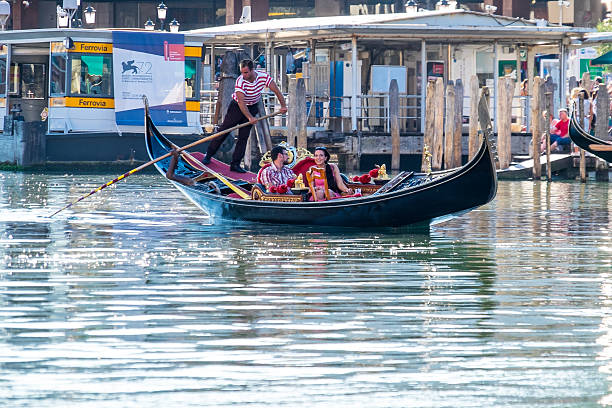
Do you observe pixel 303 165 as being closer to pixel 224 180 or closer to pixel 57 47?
pixel 224 180

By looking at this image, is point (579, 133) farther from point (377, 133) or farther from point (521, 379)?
point (521, 379)

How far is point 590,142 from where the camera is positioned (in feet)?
65.5

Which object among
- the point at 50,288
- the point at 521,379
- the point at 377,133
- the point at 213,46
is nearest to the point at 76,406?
the point at 521,379

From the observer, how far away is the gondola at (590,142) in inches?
782

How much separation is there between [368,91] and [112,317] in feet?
63.1

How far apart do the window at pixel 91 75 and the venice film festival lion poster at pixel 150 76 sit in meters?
0.20

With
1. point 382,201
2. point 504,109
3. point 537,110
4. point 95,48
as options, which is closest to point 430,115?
point 504,109

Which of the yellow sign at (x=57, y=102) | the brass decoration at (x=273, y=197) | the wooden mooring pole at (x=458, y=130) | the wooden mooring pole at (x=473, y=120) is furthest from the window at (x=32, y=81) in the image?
the brass decoration at (x=273, y=197)

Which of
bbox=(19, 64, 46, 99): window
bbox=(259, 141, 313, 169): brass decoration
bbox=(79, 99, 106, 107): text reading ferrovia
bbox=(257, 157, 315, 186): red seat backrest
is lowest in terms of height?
bbox=(257, 157, 315, 186): red seat backrest

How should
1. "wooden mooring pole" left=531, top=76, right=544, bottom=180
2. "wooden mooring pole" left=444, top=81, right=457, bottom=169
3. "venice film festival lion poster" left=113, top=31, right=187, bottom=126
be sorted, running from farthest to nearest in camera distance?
"venice film festival lion poster" left=113, top=31, right=187, bottom=126
"wooden mooring pole" left=444, top=81, right=457, bottom=169
"wooden mooring pole" left=531, top=76, right=544, bottom=180

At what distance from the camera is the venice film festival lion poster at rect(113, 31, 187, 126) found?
26.0 metres

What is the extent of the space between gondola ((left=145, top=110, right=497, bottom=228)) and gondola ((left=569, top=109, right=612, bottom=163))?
700 centimetres

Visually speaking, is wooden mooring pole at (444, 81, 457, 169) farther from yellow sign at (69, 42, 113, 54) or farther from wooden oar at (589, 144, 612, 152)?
yellow sign at (69, 42, 113, 54)

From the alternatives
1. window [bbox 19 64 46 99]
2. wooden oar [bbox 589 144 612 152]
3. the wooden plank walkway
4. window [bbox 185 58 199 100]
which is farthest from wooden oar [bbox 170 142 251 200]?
window [bbox 19 64 46 99]
